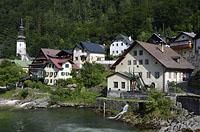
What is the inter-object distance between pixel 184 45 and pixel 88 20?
71.3 metres

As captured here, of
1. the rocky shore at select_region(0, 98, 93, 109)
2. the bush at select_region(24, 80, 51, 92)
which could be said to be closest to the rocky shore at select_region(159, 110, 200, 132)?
the rocky shore at select_region(0, 98, 93, 109)

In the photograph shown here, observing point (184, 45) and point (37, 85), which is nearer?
point (37, 85)

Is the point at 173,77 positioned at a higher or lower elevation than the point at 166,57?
lower

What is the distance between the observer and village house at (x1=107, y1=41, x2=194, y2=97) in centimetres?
4634

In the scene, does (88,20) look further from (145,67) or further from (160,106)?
(160,106)

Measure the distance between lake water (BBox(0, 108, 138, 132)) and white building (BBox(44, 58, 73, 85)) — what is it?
63.9 feet

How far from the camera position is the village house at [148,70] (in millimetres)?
46344

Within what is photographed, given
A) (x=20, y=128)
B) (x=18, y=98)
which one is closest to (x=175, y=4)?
(x=18, y=98)

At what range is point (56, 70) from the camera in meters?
64.7

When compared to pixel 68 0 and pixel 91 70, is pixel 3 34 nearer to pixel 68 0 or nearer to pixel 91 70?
pixel 68 0

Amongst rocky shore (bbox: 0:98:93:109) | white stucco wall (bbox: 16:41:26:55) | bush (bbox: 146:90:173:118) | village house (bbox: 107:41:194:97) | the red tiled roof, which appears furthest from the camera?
white stucco wall (bbox: 16:41:26:55)

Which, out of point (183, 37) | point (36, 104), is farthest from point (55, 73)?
point (183, 37)

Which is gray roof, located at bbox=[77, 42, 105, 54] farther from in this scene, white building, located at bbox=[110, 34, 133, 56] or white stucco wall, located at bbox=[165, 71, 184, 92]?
white stucco wall, located at bbox=[165, 71, 184, 92]

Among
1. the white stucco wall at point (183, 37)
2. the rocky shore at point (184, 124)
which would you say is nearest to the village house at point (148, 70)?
the rocky shore at point (184, 124)
